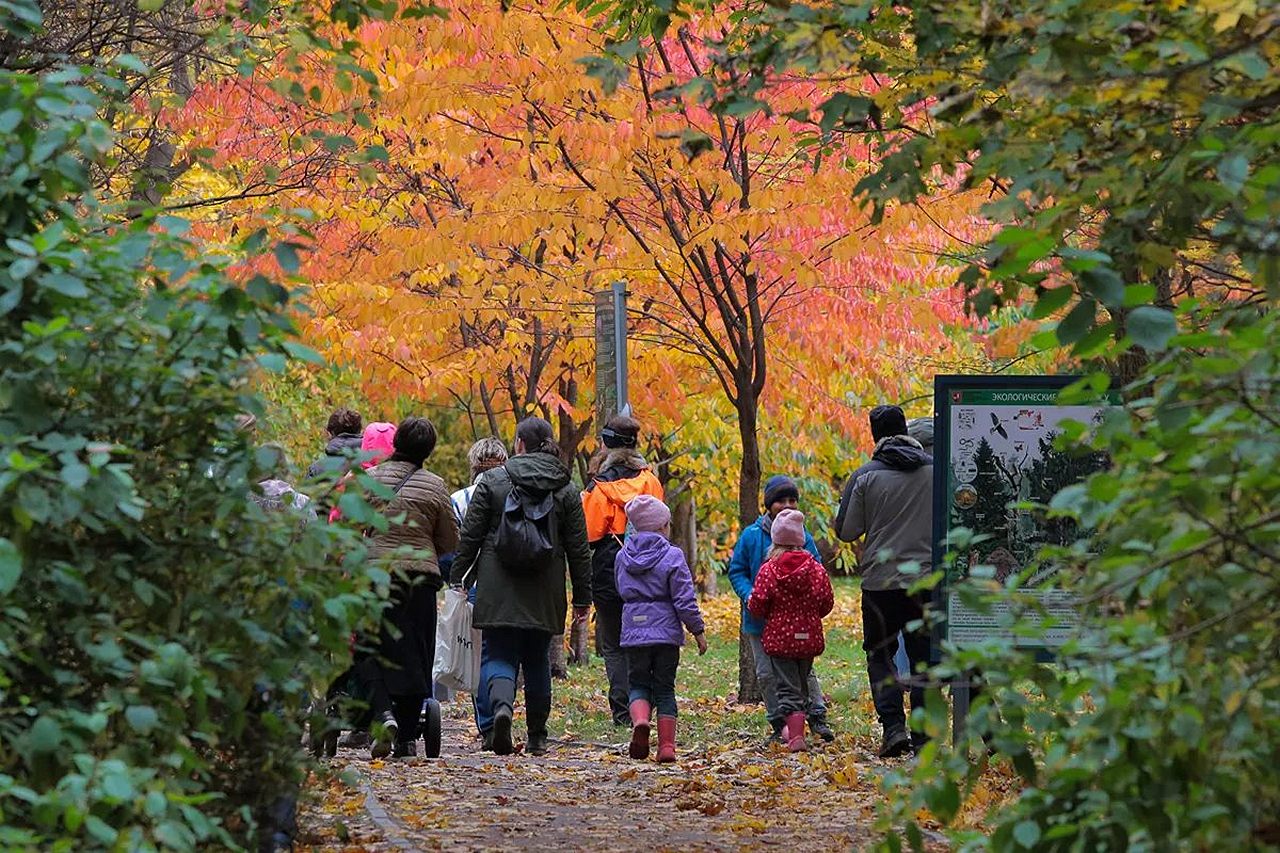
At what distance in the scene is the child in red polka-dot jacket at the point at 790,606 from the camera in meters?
11.0

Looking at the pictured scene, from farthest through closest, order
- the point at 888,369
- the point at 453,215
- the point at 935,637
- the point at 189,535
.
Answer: the point at 888,369, the point at 453,215, the point at 935,637, the point at 189,535

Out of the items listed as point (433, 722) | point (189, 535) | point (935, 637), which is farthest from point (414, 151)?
point (189, 535)

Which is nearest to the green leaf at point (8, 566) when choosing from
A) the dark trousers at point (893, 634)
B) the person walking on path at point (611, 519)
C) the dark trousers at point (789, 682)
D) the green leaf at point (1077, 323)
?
the green leaf at point (1077, 323)

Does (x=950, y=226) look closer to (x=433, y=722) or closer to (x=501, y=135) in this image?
(x=501, y=135)

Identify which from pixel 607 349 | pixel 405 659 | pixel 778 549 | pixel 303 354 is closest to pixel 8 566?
pixel 303 354

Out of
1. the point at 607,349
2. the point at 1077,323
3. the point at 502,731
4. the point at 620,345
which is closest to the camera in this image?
the point at 1077,323

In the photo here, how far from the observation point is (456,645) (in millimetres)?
11953

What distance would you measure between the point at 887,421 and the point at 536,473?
209 centimetres

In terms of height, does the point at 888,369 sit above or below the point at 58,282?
above

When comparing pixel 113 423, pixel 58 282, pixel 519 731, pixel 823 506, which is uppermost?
pixel 823 506

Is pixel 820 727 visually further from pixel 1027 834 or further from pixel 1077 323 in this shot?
pixel 1027 834

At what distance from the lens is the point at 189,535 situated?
17.0 ft

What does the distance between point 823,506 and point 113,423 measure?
26.4 meters

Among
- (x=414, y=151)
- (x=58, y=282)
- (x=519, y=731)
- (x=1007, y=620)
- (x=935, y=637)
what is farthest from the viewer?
(x=414, y=151)
